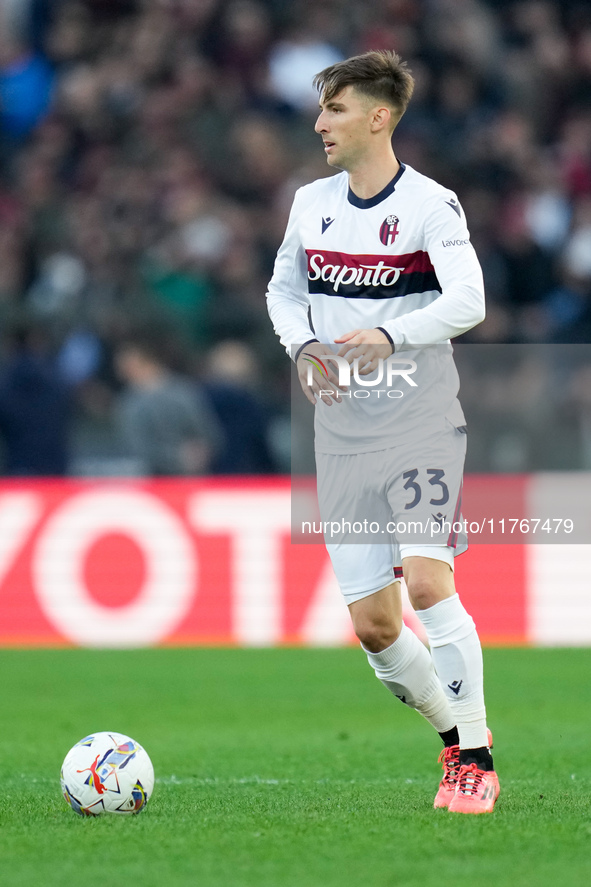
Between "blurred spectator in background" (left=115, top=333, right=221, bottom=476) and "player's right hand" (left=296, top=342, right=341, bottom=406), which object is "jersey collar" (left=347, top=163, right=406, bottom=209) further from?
"blurred spectator in background" (left=115, top=333, right=221, bottom=476)

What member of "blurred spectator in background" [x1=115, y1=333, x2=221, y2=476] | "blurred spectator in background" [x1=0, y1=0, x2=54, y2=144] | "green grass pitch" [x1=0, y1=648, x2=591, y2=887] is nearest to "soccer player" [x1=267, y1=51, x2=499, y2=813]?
"green grass pitch" [x1=0, y1=648, x2=591, y2=887]

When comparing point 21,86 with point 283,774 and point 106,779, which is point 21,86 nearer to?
point 283,774

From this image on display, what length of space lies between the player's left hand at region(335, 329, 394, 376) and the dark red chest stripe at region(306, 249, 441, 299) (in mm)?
296

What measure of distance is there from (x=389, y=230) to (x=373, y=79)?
1.67ft

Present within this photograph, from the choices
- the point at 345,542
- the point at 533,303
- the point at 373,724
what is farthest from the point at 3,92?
the point at 345,542

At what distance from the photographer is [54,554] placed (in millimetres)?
10055

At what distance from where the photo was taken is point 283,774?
18.0 ft

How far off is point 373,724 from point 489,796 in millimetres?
2782

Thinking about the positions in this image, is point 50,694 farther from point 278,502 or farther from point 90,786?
point 90,786

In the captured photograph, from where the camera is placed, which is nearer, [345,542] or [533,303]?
[345,542]

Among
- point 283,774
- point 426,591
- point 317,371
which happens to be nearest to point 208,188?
point 283,774

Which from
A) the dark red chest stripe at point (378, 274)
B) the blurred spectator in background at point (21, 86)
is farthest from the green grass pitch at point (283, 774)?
the blurred spectator in background at point (21, 86)

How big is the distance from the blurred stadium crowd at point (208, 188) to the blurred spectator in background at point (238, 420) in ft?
0.05

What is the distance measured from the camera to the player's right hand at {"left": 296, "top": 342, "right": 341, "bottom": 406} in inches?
178
